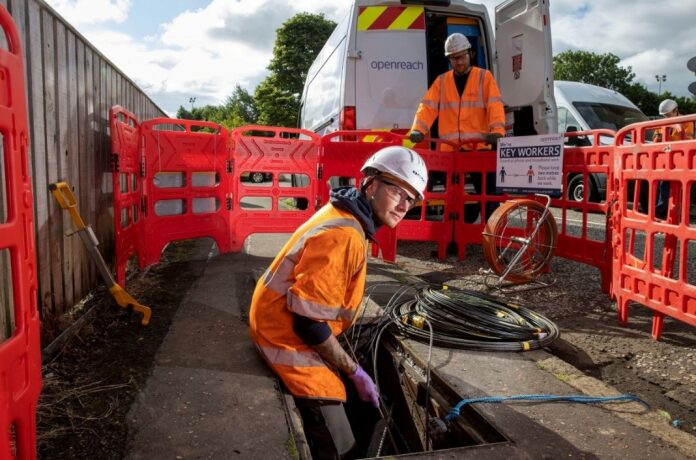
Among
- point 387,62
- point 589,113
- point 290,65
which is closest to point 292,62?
point 290,65

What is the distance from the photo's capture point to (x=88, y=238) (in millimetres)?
3410

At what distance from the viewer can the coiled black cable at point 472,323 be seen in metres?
3.18

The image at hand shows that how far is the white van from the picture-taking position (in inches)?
404

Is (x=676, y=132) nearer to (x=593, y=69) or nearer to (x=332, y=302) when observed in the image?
(x=332, y=302)

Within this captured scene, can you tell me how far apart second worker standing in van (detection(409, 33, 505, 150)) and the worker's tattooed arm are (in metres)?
3.77

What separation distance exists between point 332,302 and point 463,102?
436 centimetres

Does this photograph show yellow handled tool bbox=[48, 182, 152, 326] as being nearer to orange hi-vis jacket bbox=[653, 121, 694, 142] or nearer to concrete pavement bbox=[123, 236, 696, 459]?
concrete pavement bbox=[123, 236, 696, 459]

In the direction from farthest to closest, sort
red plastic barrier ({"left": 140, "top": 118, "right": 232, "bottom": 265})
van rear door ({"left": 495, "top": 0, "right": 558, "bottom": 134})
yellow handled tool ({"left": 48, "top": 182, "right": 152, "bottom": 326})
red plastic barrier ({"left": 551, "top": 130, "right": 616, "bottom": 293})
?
van rear door ({"left": 495, "top": 0, "right": 558, "bottom": 134})
red plastic barrier ({"left": 140, "top": 118, "right": 232, "bottom": 265})
red plastic barrier ({"left": 551, "top": 130, "right": 616, "bottom": 293})
yellow handled tool ({"left": 48, "top": 182, "right": 152, "bottom": 326})

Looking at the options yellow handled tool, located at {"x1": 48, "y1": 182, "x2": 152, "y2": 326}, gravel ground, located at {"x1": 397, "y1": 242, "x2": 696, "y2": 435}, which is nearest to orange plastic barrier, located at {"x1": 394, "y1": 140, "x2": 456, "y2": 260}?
gravel ground, located at {"x1": 397, "y1": 242, "x2": 696, "y2": 435}

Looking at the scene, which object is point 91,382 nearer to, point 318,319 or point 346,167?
point 318,319

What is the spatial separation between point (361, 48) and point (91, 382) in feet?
16.1

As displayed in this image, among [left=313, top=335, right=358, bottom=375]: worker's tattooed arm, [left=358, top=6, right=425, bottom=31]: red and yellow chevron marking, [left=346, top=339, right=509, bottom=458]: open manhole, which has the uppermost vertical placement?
[left=358, top=6, right=425, bottom=31]: red and yellow chevron marking

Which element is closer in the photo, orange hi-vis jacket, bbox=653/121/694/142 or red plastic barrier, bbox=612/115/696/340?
red plastic barrier, bbox=612/115/696/340

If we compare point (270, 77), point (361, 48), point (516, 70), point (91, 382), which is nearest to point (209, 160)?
point (361, 48)
